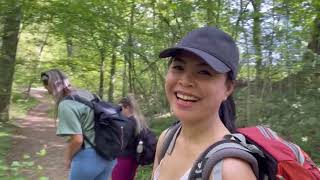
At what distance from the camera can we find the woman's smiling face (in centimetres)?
150

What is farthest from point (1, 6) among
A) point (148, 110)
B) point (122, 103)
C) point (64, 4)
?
point (122, 103)

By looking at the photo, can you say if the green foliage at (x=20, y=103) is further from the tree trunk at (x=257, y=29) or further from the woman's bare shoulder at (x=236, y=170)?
the woman's bare shoulder at (x=236, y=170)

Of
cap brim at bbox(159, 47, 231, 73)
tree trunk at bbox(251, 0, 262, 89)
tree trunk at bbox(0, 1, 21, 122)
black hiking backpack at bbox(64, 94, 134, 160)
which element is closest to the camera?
cap brim at bbox(159, 47, 231, 73)

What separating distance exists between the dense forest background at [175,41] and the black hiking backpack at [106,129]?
385cm

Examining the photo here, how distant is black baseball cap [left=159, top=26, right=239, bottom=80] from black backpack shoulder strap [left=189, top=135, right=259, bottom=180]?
27 centimetres

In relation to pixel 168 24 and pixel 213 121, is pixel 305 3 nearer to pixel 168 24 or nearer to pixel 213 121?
pixel 168 24

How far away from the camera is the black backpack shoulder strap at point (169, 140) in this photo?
6.02 feet

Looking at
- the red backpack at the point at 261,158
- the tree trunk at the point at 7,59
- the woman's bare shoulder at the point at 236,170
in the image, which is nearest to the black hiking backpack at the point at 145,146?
the red backpack at the point at 261,158

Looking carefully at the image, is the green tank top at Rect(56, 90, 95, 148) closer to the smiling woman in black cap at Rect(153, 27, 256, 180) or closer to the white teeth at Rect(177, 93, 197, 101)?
the smiling woman in black cap at Rect(153, 27, 256, 180)

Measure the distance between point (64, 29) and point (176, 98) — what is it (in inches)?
364

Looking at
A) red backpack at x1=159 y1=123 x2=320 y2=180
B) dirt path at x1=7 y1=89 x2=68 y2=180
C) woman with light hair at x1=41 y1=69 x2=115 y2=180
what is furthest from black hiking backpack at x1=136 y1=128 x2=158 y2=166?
dirt path at x1=7 y1=89 x2=68 y2=180

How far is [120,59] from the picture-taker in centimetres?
1255

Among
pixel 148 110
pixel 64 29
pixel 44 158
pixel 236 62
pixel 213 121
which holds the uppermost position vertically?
pixel 64 29

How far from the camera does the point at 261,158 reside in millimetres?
1394
